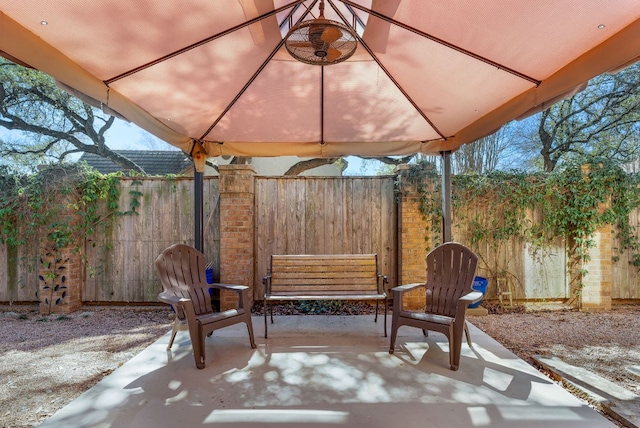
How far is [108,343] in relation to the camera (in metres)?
3.62

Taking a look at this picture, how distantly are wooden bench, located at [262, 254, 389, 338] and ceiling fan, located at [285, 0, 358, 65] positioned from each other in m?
2.31

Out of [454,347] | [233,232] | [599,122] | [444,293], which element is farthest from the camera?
[599,122]

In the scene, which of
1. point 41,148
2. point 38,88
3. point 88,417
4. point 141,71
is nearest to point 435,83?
point 141,71

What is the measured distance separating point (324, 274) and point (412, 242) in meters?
1.44

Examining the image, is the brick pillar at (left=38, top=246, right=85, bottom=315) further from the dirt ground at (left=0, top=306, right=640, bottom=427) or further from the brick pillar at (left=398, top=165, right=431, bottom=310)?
the brick pillar at (left=398, top=165, right=431, bottom=310)

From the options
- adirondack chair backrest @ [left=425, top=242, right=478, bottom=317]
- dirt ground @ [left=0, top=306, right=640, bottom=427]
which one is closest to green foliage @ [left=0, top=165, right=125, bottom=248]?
dirt ground @ [left=0, top=306, right=640, bottom=427]

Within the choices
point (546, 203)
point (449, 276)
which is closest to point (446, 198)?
point (449, 276)

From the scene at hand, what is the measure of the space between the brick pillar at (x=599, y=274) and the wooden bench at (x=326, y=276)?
3.12m

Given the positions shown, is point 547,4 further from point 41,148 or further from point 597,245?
point 41,148

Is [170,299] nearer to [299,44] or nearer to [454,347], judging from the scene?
[299,44]

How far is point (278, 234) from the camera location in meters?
5.02

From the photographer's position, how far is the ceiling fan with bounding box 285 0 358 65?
2178 millimetres

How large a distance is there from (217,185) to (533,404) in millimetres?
4365

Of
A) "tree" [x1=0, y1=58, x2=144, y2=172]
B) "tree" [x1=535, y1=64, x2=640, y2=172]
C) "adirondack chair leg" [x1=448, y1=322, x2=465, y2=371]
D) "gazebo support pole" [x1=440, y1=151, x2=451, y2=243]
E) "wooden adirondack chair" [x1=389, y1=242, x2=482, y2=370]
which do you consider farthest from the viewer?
"tree" [x1=0, y1=58, x2=144, y2=172]
